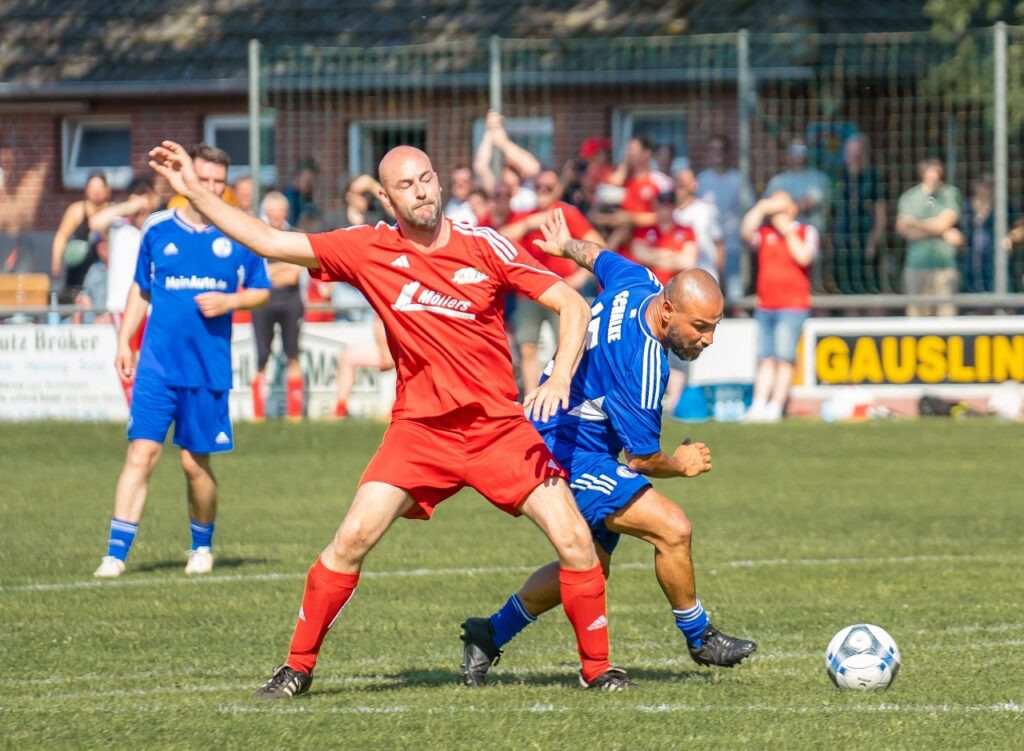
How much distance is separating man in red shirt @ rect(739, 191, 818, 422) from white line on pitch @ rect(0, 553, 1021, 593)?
7.77 meters

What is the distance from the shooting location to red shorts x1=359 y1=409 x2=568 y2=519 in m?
7.09

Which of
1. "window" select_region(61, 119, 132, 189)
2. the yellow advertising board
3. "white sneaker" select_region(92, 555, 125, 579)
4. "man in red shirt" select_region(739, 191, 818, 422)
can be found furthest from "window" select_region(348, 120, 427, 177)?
"white sneaker" select_region(92, 555, 125, 579)

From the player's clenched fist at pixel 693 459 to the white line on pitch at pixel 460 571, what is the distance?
350 cm

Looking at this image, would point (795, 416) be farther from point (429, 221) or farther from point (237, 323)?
point (429, 221)

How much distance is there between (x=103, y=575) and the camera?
10547 mm

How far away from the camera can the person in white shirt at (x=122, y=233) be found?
61.9 ft

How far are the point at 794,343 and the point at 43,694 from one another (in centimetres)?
1247

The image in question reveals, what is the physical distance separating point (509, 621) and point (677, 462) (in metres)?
0.99

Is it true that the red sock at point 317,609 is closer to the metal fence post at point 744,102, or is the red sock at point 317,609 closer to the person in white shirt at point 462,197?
the person in white shirt at point 462,197

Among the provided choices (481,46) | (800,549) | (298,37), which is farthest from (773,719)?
(298,37)

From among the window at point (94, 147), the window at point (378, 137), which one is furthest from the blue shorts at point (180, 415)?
the window at point (94, 147)

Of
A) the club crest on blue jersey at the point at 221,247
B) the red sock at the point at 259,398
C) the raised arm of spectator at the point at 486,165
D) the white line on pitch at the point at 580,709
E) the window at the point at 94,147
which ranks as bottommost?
the white line on pitch at the point at 580,709

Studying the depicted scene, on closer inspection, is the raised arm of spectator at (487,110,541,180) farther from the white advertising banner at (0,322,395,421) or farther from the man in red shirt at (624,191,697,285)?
the white advertising banner at (0,322,395,421)

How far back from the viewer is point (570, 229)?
16875 mm
